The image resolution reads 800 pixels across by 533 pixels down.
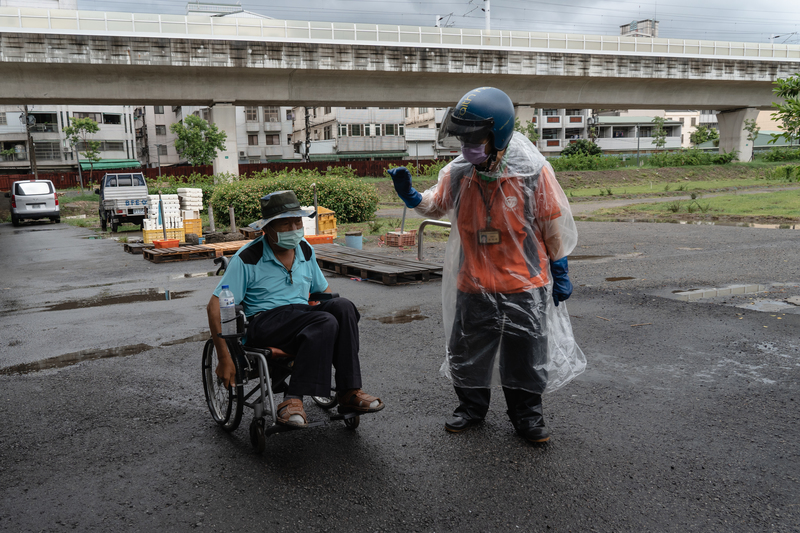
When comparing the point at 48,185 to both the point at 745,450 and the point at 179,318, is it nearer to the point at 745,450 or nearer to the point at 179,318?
the point at 179,318

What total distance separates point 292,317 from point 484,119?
5.01ft

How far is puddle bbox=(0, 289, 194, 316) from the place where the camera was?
340 inches

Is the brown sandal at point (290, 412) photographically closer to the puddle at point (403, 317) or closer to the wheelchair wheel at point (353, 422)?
the wheelchair wheel at point (353, 422)

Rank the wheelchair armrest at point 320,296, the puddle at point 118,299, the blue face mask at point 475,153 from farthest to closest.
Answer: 1. the puddle at point 118,299
2. the wheelchair armrest at point 320,296
3. the blue face mask at point 475,153

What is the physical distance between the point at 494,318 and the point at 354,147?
67.4m

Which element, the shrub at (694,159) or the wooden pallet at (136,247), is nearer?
the wooden pallet at (136,247)

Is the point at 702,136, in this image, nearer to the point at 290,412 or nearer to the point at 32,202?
the point at 32,202

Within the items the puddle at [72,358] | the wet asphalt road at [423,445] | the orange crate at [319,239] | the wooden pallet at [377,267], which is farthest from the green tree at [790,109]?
the orange crate at [319,239]

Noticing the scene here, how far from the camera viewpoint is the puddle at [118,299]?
8648 mm

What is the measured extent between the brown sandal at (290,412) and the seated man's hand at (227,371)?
333 mm

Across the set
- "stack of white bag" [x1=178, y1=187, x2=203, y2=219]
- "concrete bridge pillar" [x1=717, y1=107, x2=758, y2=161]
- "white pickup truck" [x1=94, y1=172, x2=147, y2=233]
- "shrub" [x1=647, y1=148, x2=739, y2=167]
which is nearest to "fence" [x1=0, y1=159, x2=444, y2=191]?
"shrub" [x1=647, y1=148, x2=739, y2=167]

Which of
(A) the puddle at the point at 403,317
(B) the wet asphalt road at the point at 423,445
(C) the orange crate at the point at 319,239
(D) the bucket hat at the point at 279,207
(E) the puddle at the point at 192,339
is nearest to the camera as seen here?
(B) the wet asphalt road at the point at 423,445

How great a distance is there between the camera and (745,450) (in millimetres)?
3646

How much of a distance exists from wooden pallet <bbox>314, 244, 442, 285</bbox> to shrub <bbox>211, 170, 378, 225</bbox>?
7298 millimetres
